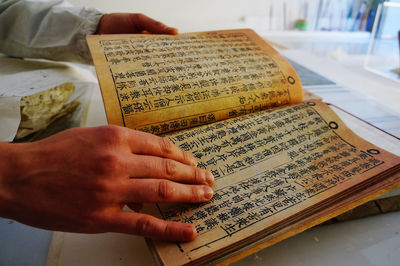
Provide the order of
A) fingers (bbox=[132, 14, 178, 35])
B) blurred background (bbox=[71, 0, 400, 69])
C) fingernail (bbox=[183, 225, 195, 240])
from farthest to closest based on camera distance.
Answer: blurred background (bbox=[71, 0, 400, 69])
fingers (bbox=[132, 14, 178, 35])
fingernail (bbox=[183, 225, 195, 240])

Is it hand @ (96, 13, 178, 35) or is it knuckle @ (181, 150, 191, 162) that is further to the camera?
hand @ (96, 13, 178, 35)

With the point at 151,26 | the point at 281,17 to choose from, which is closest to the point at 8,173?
the point at 151,26

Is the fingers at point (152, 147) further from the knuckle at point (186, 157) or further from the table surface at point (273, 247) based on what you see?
the table surface at point (273, 247)

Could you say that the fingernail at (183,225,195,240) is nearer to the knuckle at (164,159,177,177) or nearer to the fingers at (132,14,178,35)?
the knuckle at (164,159,177,177)

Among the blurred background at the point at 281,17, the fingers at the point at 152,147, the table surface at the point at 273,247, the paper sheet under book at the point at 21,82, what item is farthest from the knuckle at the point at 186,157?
the blurred background at the point at 281,17

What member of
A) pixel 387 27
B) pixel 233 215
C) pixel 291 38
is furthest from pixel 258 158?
pixel 291 38

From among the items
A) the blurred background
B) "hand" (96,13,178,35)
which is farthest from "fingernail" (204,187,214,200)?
the blurred background

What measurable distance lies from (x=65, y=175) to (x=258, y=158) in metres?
0.24

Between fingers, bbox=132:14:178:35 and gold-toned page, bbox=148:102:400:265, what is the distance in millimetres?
305

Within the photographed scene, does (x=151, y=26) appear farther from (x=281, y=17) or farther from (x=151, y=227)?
(x=281, y=17)

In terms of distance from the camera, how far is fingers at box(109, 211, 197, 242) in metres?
0.28

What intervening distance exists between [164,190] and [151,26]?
1.68ft

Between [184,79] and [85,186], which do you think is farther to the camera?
[184,79]

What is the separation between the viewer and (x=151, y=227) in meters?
0.28
